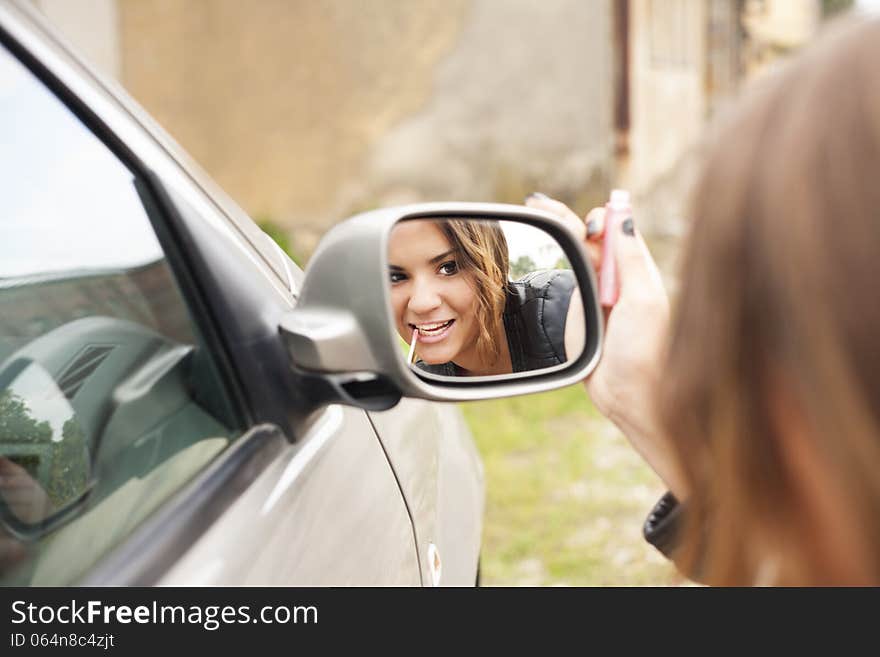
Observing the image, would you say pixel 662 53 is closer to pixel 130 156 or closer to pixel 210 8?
pixel 210 8

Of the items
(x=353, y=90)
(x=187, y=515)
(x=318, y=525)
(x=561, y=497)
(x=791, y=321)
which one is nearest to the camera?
(x=791, y=321)

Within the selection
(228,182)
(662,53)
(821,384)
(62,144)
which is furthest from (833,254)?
(662,53)

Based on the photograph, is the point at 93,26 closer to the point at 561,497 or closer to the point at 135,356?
the point at 561,497

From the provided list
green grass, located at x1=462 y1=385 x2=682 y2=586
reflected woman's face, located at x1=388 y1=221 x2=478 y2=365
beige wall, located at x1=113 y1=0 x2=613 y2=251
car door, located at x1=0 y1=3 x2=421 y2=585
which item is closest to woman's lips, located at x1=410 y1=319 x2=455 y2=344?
reflected woman's face, located at x1=388 y1=221 x2=478 y2=365

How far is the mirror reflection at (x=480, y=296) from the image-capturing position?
4.55 feet

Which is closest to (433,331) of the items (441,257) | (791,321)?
(441,257)

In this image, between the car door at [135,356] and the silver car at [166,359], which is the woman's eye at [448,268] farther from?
the car door at [135,356]

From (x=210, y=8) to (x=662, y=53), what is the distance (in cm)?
485

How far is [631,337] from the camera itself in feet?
4.87

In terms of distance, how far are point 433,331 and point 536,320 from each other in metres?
0.18

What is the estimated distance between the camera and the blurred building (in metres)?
8.33

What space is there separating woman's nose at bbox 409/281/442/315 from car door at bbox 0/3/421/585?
195mm

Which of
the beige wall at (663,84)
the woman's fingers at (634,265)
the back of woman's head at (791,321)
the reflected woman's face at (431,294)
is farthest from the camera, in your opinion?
the beige wall at (663,84)

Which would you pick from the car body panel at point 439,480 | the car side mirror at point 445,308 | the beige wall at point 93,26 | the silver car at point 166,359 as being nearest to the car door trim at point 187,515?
the silver car at point 166,359
